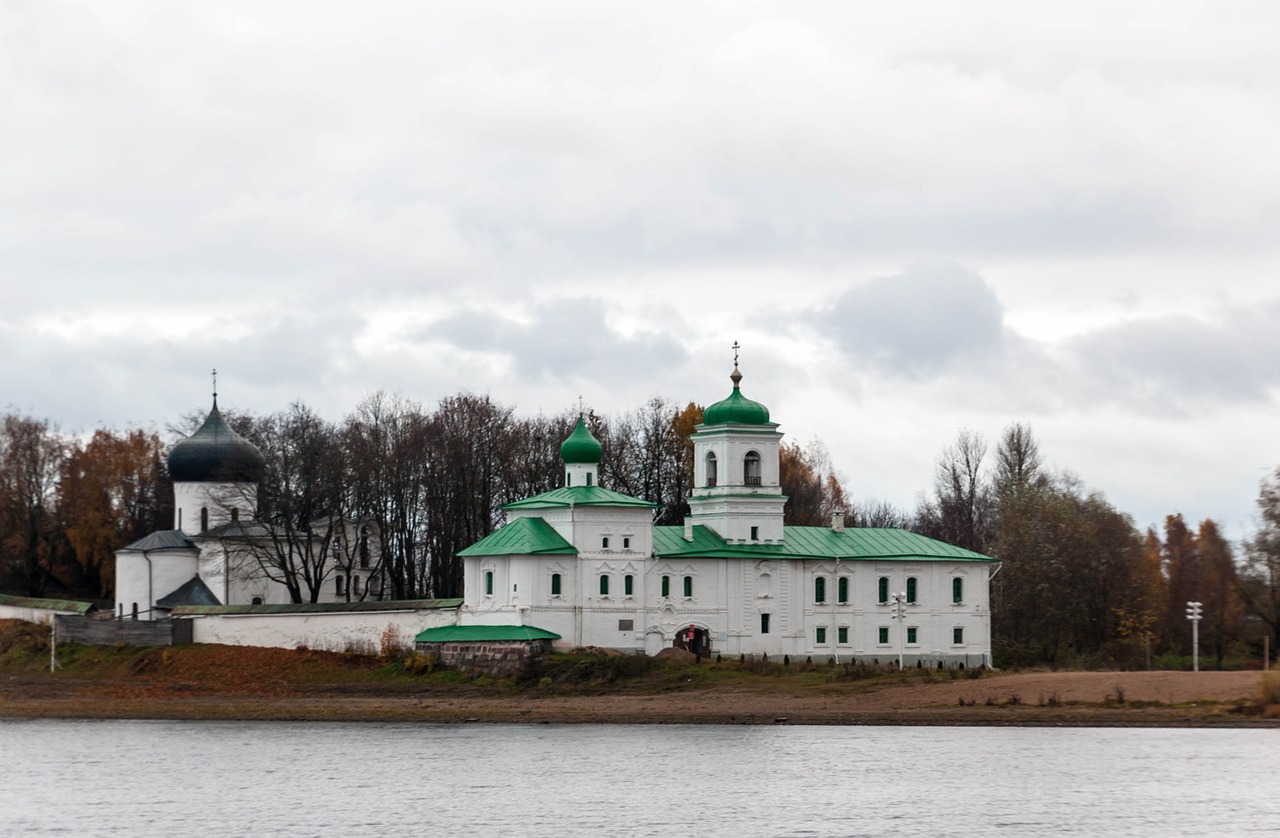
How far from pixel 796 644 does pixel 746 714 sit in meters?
13.9

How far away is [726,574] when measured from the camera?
62.5m

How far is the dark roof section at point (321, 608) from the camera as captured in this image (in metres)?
58.0

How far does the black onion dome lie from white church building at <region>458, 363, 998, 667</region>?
10.1 metres

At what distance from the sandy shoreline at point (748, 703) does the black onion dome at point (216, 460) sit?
12.7 m

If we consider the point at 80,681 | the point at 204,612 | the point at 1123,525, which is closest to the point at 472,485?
the point at 204,612

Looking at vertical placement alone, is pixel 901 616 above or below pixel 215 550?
below

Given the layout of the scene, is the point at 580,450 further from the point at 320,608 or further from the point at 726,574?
the point at 320,608

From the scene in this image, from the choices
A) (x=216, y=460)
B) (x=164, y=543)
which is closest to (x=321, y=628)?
(x=164, y=543)

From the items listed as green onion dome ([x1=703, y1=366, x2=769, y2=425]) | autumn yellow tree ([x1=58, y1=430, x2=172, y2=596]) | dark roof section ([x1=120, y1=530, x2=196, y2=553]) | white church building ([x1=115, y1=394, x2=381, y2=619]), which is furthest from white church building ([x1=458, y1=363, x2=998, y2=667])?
autumn yellow tree ([x1=58, y1=430, x2=172, y2=596])

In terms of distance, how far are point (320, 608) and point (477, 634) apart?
5.66m

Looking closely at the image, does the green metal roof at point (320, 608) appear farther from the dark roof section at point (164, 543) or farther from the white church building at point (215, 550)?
the dark roof section at point (164, 543)

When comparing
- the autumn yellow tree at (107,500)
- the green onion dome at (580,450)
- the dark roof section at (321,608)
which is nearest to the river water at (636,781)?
the dark roof section at (321,608)

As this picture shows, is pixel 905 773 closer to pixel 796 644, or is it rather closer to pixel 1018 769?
pixel 1018 769

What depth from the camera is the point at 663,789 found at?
3797cm
